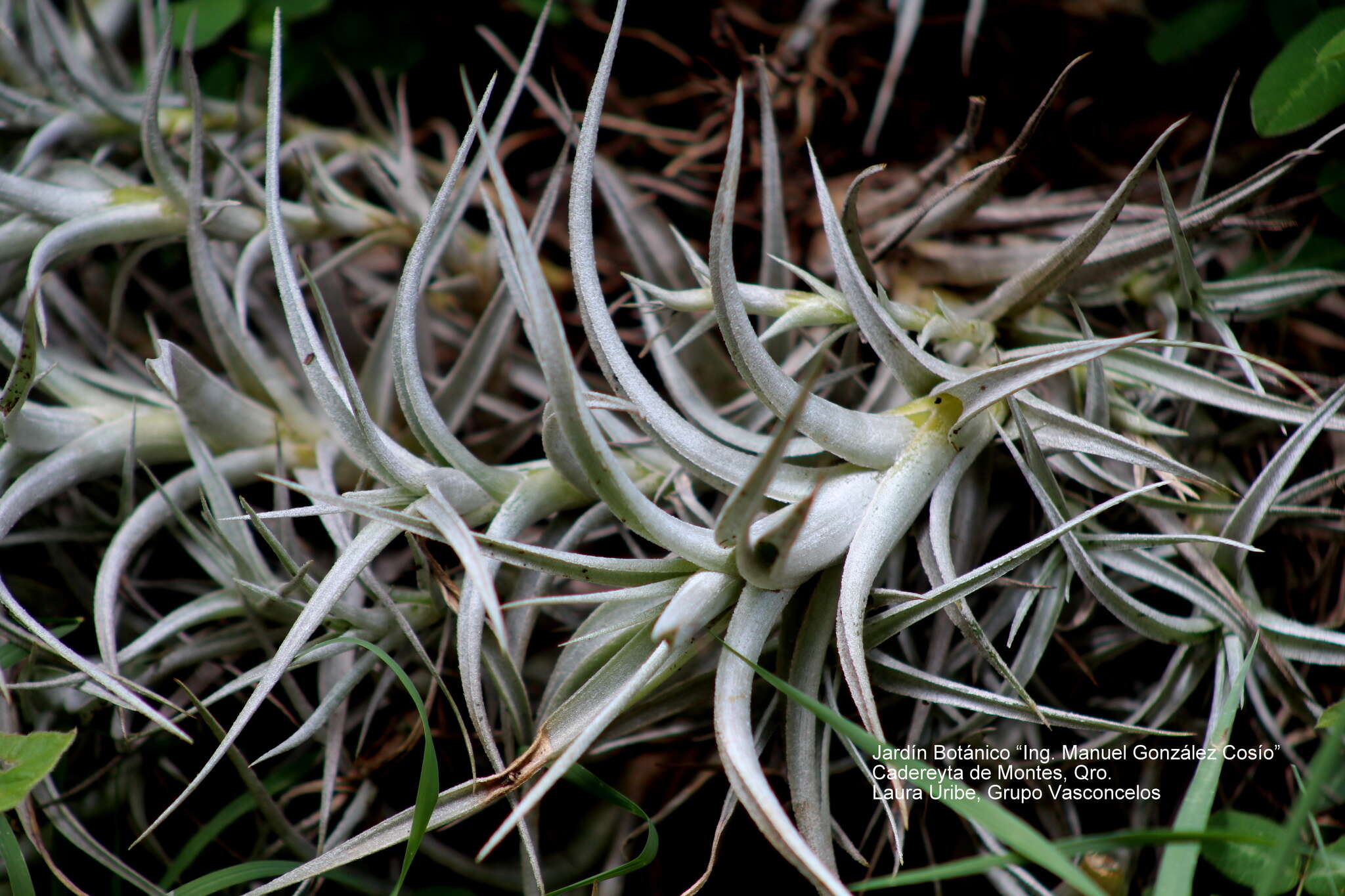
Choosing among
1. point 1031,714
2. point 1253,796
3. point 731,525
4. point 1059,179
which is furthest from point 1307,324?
point 731,525

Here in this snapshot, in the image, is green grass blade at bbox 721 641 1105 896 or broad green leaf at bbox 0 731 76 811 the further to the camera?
broad green leaf at bbox 0 731 76 811

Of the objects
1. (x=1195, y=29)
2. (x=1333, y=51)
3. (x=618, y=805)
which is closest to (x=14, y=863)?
(x=618, y=805)

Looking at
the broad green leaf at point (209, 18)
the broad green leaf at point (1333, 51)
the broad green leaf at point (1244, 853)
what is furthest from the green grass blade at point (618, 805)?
the broad green leaf at point (209, 18)

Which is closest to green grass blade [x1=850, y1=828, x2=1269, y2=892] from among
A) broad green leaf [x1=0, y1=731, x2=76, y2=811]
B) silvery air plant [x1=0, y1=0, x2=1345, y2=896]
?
silvery air plant [x1=0, y1=0, x2=1345, y2=896]

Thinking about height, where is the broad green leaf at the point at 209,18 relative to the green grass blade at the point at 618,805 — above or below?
above

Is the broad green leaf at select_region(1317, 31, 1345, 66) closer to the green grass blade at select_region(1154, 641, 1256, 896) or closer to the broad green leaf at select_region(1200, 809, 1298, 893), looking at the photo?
the green grass blade at select_region(1154, 641, 1256, 896)

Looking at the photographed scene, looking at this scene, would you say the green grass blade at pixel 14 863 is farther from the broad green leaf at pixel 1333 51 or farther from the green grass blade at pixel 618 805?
the broad green leaf at pixel 1333 51
